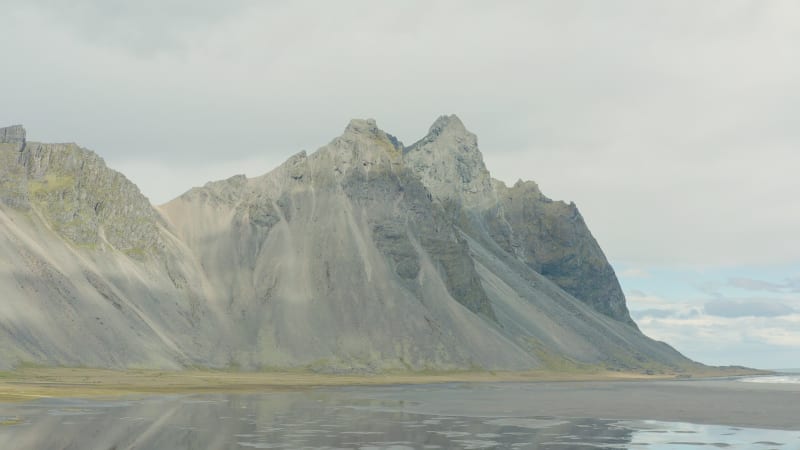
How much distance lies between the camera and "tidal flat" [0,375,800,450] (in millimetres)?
54094

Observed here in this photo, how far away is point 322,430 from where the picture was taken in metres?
61.9

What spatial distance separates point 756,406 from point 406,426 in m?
59.2

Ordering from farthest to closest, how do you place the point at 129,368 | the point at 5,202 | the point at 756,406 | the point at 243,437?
A: the point at 5,202 < the point at 129,368 < the point at 756,406 < the point at 243,437

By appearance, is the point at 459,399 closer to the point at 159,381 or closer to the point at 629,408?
the point at 629,408

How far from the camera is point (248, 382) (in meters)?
147

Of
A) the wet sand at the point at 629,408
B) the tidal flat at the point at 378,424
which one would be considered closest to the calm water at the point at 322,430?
the tidal flat at the point at 378,424

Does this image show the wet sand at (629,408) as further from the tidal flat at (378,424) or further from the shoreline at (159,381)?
the shoreline at (159,381)

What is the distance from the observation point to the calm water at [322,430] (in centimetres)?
5319

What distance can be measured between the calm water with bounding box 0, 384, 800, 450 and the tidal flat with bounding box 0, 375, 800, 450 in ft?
0.25

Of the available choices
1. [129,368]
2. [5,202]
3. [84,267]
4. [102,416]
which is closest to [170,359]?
[129,368]

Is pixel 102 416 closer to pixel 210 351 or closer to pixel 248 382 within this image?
pixel 248 382

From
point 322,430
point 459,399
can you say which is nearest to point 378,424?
point 322,430

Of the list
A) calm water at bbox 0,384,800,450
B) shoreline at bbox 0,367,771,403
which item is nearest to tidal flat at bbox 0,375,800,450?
calm water at bbox 0,384,800,450

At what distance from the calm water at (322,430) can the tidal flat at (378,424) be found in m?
0.08
